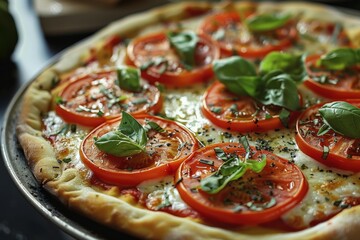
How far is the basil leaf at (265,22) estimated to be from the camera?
168 inches

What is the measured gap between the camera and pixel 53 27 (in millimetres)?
5398

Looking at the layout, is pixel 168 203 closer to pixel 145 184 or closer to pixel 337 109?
pixel 145 184

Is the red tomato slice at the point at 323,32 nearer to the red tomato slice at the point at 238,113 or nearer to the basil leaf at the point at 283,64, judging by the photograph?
the basil leaf at the point at 283,64

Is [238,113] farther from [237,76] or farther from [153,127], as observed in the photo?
[153,127]

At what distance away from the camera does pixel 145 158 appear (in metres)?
2.99

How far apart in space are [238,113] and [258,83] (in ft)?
0.79

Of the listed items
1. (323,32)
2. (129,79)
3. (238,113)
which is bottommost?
(323,32)

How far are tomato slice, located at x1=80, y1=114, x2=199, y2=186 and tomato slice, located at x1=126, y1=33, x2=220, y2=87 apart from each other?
62 cm

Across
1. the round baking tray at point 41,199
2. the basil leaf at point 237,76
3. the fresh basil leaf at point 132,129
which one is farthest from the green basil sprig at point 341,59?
the round baking tray at point 41,199

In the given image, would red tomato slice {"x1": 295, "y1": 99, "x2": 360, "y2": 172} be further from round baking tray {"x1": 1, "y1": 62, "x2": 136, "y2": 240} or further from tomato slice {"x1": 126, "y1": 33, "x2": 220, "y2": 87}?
round baking tray {"x1": 1, "y1": 62, "x2": 136, "y2": 240}

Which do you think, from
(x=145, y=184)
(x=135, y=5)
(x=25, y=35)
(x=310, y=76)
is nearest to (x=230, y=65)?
(x=310, y=76)

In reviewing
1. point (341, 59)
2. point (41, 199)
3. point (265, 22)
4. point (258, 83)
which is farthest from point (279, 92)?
point (41, 199)

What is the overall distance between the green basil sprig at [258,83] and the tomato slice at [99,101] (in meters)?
0.45

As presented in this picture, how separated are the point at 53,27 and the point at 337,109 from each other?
3.22 m
